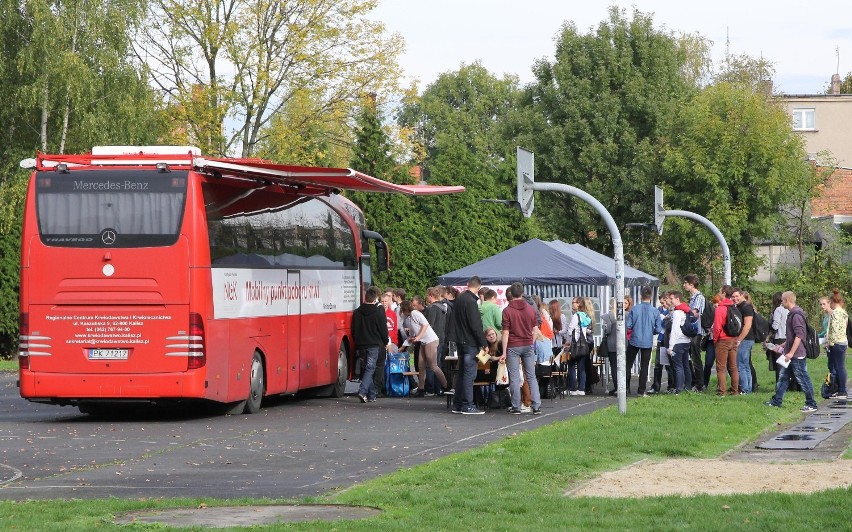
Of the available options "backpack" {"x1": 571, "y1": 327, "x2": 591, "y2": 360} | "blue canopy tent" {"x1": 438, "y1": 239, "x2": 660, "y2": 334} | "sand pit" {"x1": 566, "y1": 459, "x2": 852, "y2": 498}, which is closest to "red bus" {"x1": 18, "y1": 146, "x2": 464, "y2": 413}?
"backpack" {"x1": 571, "y1": 327, "x2": 591, "y2": 360}

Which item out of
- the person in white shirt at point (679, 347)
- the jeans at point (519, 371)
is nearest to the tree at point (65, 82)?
the person in white shirt at point (679, 347)

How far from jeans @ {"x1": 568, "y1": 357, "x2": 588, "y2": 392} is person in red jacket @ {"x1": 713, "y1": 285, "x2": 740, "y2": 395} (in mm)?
3032

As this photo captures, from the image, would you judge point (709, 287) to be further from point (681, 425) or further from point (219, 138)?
point (681, 425)

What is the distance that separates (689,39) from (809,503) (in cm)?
7617

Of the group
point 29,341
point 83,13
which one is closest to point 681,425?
point 29,341

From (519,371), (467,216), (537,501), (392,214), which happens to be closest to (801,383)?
(519,371)

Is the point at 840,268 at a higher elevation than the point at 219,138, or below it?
below

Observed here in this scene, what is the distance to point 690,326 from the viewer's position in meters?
23.7

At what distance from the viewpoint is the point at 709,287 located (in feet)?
184

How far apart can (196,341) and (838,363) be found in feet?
33.1

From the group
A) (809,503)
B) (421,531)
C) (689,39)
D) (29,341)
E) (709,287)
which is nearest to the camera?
(421,531)

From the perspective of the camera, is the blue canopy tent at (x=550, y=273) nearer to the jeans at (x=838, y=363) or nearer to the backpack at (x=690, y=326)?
the backpack at (x=690, y=326)

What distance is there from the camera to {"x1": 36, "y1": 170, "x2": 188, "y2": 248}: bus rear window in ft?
63.3

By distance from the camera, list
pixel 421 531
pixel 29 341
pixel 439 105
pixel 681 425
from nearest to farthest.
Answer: pixel 421 531, pixel 681 425, pixel 29 341, pixel 439 105
